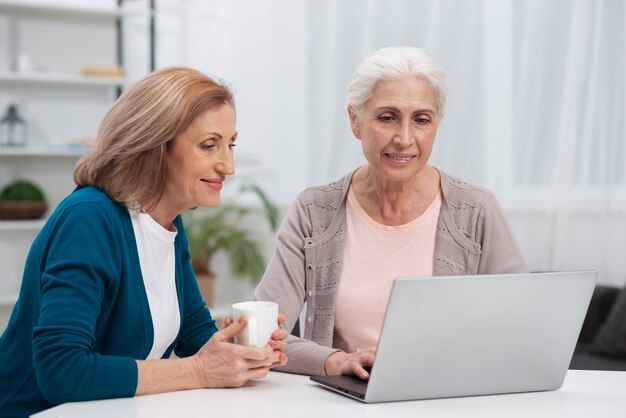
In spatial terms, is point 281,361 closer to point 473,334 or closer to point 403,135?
point 473,334

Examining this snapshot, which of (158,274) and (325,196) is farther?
(325,196)

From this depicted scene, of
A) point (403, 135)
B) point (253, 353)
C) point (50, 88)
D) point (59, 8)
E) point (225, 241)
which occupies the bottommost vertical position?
point (225, 241)

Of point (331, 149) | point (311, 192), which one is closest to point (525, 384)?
point (311, 192)

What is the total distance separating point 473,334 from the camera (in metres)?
1.42

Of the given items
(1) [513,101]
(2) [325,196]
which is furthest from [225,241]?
(2) [325,196]

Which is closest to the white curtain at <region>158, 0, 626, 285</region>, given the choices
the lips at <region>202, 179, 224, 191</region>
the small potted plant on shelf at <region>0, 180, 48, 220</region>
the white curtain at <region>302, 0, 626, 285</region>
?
the white curtain at <region>302, 0, 626, 285</region>

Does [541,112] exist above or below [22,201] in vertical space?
above

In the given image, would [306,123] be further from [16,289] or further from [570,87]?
[16,289]

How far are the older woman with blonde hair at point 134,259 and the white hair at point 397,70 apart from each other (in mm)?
411

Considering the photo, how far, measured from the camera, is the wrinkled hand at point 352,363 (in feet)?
5.12

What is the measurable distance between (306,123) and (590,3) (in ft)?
5.25

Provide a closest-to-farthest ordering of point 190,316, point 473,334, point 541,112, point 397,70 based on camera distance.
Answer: point 473,334 → point 190,316 → point 397,70 → point 541,112

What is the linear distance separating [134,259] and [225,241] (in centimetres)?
278

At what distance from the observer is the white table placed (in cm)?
138
